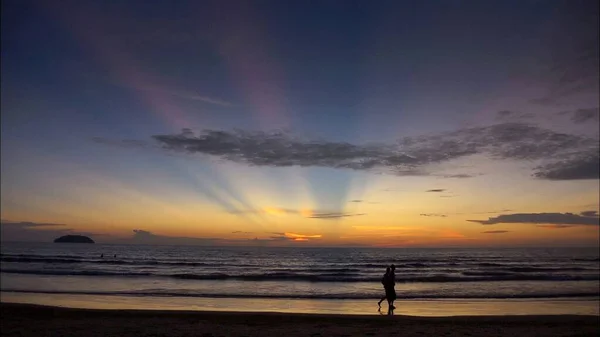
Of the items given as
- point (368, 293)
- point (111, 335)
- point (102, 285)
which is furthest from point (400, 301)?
point (102, 285)

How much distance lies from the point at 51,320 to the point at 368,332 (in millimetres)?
10168

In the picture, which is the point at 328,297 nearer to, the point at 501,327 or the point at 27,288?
the point at 501,327

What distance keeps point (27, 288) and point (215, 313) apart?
53.0 feet

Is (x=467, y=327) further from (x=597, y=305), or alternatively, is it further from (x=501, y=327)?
(x=597, y=305)

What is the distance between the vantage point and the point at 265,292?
2586 centimetres

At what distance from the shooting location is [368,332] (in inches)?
475

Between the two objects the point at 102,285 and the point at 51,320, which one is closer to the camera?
the point at 51,320

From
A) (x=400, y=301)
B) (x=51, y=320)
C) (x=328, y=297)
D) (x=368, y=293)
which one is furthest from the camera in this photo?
(x=368, y=293)

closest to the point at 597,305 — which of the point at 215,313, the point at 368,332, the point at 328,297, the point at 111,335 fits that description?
the point at 328,297

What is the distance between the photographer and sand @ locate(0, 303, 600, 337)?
11.9 meters

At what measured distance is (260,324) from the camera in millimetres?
13672

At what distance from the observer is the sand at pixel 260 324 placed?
11938mm

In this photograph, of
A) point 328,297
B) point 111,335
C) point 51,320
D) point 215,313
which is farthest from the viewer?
point 328,297

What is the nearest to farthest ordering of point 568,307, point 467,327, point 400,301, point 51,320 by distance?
point 467,327 → point 51,320 → point 568,307 → point 400,301
